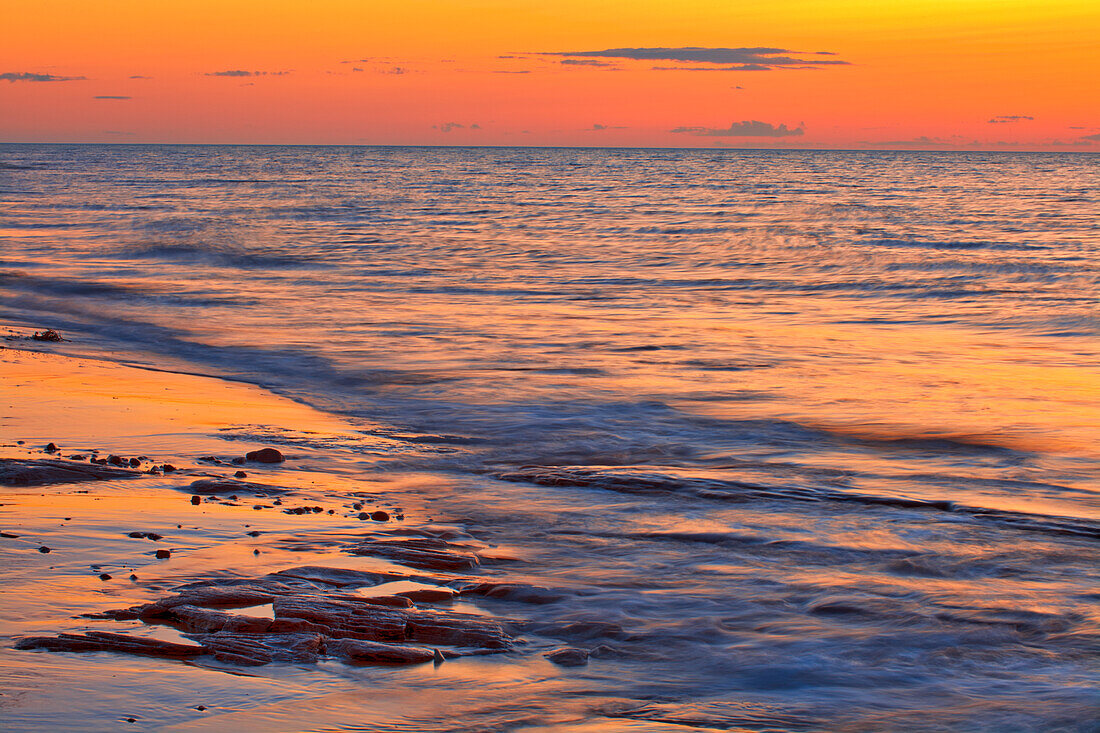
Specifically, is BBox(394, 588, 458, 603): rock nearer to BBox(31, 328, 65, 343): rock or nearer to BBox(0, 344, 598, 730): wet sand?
BBox(0, 344, 598, 730): wet sand

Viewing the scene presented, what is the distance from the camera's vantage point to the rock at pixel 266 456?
759 cm

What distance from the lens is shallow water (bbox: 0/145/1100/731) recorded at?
4324mm

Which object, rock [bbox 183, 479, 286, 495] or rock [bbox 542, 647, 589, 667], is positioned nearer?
rock [bbox 542, 647, 589, 667]

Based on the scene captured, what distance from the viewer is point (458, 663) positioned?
14.0 feet

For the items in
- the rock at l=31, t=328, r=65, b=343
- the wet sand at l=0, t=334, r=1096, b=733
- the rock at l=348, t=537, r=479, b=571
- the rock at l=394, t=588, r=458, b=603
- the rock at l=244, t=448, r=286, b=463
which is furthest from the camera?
the rock at l=31, t=328, r=65, b=343

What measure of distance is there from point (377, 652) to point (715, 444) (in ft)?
16.5

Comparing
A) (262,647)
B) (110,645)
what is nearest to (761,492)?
(262,647)

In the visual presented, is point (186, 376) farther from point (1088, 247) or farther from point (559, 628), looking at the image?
point (1088, 247)

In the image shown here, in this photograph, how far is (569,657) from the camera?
441 centimetres

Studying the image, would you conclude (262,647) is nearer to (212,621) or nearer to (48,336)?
(212,621)

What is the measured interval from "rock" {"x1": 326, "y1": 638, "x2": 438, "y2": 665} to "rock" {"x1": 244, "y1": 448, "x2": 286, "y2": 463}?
349 centimetres

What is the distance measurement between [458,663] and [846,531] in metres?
3.11

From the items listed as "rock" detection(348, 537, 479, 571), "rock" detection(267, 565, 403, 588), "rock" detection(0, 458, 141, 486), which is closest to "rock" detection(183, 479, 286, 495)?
A: "rock" detection(0, 458, 141, 486)

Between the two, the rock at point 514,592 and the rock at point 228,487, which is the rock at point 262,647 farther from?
the rock at point 228,487
